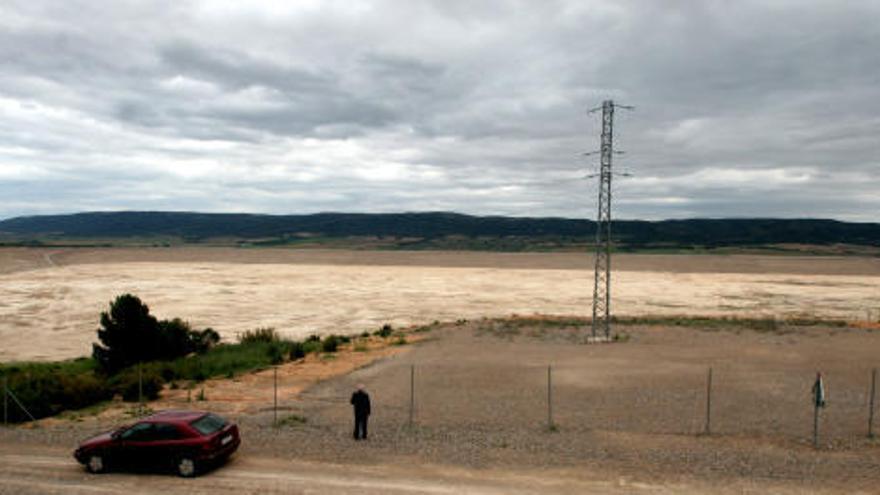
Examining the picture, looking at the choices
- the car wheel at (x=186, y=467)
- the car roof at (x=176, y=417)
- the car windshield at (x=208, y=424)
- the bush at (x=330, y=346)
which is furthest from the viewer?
the bush at (x=330, y=346)

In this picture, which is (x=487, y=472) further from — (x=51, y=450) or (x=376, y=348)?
(x=376, y=348)

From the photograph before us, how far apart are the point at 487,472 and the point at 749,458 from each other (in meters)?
5.91

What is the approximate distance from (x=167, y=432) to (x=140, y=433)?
63 centimetres

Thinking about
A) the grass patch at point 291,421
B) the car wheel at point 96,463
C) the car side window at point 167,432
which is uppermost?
the car side window at point 167,432

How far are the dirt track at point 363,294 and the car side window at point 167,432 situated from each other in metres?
30.0

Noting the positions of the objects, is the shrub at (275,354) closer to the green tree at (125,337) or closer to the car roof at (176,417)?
the green tree at (125,337)

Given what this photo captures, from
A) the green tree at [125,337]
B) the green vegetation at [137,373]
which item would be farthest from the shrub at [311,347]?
the green tree at [125,337]

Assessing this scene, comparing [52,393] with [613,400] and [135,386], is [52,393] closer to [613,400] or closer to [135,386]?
[135,386]

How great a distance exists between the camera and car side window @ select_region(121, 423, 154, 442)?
16.1 m

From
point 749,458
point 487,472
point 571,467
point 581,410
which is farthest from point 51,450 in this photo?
point 749,458

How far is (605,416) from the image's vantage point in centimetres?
2131

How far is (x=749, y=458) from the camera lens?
655 inches

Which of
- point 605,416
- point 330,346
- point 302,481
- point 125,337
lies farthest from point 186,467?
point 330,346

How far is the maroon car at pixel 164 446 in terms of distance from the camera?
15641mm
